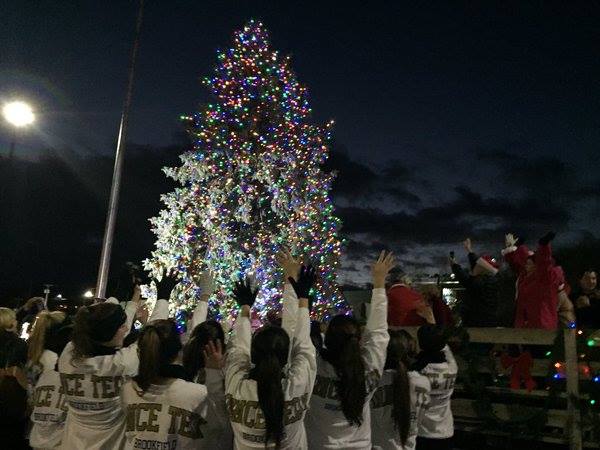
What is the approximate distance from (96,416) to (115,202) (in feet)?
32.4

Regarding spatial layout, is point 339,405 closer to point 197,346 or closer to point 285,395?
point 285,395

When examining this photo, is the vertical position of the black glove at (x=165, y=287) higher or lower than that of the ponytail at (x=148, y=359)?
higher

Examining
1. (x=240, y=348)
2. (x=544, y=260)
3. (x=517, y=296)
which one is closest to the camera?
(x=240, y=348)

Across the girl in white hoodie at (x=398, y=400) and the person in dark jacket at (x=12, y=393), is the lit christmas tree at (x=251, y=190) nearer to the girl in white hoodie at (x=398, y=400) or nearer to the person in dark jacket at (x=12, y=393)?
the person in dark jacket at (x=12, y=393)

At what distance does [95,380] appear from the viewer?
3.97 metres

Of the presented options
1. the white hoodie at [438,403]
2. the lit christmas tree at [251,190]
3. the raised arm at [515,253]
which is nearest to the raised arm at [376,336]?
the white hoodie at [438,403]

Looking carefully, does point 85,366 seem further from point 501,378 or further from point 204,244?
point 204,244

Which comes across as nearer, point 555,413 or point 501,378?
point 555,413

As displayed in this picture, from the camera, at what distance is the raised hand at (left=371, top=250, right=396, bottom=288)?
4.17 meters

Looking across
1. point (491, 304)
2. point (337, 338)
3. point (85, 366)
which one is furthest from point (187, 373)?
point (491, 304)

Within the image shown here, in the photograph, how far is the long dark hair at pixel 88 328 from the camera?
3.95 meters

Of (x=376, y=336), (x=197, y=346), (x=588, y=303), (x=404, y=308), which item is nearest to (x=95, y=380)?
(x=197, y=346)

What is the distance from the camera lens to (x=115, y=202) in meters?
13.1

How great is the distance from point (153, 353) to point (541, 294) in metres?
4.83
